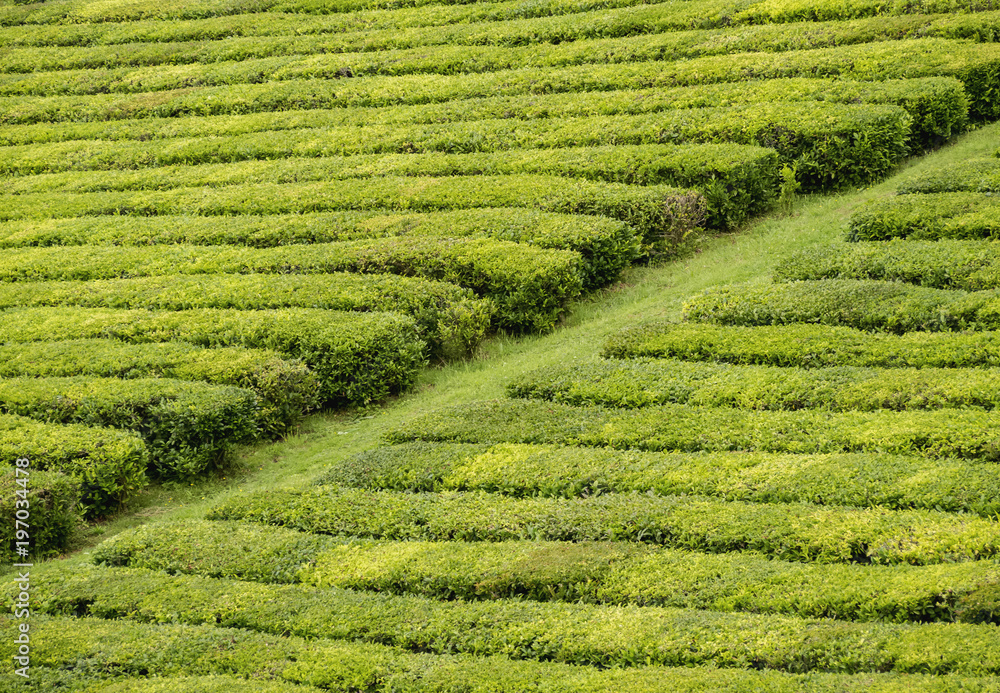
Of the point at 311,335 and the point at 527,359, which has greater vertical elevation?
the point at 311,335

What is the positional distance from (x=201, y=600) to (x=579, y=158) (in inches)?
516

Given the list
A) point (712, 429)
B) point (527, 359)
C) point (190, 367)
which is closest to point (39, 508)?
point (190, 367)

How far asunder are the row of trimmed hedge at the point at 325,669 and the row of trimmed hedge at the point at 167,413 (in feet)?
13.4

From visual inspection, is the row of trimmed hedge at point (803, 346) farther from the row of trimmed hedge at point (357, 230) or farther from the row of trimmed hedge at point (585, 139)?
the row of trimmed hedge at point (585, 139)

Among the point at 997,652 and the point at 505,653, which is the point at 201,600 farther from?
the point at 997,652

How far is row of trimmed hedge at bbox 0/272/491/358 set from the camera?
18.2 meters

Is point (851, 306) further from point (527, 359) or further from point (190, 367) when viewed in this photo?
point (190, 367)

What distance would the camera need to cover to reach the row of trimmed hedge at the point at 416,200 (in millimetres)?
20047

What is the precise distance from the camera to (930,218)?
17.4 meters

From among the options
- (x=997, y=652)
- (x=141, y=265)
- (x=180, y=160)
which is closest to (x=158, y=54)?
(x=180, y=160)

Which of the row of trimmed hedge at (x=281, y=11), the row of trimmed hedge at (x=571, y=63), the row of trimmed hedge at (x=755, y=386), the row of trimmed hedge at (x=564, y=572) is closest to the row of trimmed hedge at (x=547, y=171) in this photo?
the row of trimmed hedge at (x=571, y=63)

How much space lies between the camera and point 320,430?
17109 millimetres

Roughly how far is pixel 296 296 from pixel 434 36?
45.2 ft

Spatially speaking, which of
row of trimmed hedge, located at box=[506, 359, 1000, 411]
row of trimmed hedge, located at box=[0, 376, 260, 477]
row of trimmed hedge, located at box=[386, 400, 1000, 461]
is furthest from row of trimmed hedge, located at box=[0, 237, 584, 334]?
row of trimmed hedge, located at box=[0, 376, 260, 477]
